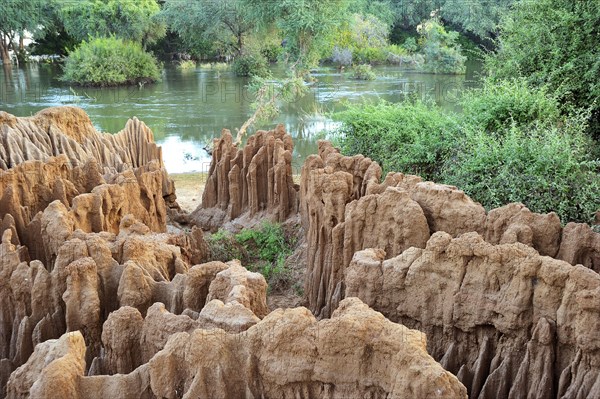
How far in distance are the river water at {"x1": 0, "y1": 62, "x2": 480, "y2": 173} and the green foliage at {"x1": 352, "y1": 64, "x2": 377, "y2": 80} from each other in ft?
1.34

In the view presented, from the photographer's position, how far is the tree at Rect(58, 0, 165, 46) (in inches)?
1337

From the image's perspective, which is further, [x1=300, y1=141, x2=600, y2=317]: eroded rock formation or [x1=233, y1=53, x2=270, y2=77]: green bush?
[x1=233, y1=53, x2=270, y2=77]: green bush

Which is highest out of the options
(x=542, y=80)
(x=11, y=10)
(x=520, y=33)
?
(x=11, y=10)

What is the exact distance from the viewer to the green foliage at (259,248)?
859cm

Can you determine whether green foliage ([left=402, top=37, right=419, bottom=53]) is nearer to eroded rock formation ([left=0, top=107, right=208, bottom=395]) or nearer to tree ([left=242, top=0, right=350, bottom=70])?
tree ([left=242, top=0, right=350, bottom=70])

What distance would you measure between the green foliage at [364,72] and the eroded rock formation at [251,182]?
803 inches

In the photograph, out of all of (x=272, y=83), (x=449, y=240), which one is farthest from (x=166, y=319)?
(x=272, y=83)

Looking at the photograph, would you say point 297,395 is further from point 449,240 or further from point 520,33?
point 520,33

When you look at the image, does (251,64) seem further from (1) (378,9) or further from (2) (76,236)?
(2) (76,236)

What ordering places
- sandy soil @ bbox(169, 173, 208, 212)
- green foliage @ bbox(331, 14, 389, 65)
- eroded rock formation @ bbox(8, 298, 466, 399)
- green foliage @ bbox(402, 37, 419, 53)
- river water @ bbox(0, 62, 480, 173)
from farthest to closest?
1. green foliage @ bbox(402, 37, 419, 53)
2. green foliage @ bbox(331, 14, 389, 65)
3. river water @ bbox(0, 62, 480, 173)
4. sandy soil @ bbox(169, 173, 208, 212)
5. eroded rock formation @ bbox(8, 298, 466, 399)

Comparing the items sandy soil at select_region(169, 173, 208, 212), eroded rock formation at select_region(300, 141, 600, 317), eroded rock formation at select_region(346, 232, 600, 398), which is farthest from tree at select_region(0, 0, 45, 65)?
eroded rock formation at select_region(346, 232, 600, 398)

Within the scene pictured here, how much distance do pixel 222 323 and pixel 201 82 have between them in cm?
3110

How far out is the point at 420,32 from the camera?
29.2 m

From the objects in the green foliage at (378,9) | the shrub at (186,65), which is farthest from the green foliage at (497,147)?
the shrub at (186,65)
